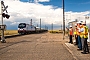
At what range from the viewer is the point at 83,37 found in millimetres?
12797

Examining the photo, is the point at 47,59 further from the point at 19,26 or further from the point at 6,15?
the point at 19,26

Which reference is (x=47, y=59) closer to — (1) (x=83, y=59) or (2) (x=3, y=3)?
(1) (x=83, y=59)

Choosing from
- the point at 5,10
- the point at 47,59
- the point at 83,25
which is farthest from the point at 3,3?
the point at 47,59

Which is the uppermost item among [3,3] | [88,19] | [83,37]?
[3,3]

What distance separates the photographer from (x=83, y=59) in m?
10.4

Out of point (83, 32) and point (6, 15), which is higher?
point (6, 15)

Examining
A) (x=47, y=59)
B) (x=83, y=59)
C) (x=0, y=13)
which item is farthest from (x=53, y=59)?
(x=0, y=13)

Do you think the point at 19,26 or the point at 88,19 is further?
the point at 19,26

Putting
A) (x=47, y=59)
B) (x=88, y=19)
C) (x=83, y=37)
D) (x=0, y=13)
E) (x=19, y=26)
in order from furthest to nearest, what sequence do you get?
(x=19, y=26), (x=0, y=13), (x=88, y=19), (x=83, y=37), (x=47, y=59)

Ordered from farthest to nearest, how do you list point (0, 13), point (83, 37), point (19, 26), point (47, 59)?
point (19, 26)
point (0, 13)
point (83, 37)
point (47, 59)

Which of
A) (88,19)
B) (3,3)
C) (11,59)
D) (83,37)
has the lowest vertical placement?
(11,59)

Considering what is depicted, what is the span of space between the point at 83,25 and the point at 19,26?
148ft

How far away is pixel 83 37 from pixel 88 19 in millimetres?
4903

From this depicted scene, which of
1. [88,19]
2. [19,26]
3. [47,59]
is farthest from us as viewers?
[19,26]
